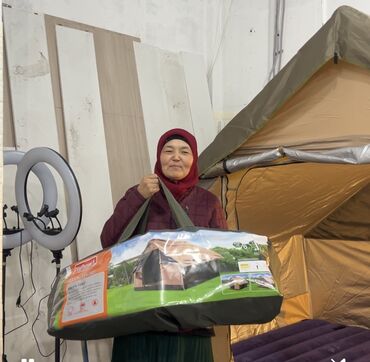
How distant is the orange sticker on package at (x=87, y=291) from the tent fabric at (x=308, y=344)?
4.60 ft

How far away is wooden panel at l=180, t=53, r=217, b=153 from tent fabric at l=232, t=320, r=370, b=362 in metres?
1.21

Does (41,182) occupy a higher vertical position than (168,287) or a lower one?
higher

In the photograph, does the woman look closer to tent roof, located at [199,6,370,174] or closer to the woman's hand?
the woman's hand

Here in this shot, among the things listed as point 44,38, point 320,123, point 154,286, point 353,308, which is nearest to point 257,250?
point 154,286

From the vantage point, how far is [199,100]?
2848 mm

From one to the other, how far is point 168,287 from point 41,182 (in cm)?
88

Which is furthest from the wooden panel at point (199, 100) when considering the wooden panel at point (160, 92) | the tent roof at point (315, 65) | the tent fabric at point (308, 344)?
the tent fabric at point (308, 344)

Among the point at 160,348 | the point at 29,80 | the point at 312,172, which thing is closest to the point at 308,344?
the point at 312,172

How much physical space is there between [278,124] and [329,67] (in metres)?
0.31

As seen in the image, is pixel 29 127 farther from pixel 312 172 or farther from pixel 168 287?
pixel 312 172

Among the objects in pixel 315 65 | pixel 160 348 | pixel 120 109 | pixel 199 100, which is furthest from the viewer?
pixel 199 100

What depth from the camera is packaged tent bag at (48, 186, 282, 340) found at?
3.42ft

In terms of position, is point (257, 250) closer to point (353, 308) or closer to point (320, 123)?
point (320, 123)

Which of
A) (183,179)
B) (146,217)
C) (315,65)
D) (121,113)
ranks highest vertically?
(121,113)
